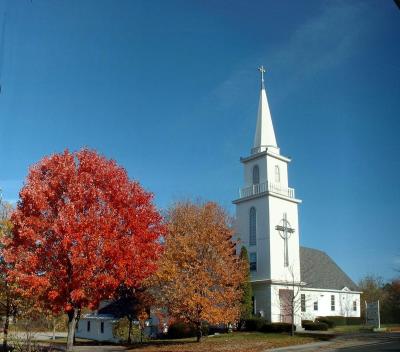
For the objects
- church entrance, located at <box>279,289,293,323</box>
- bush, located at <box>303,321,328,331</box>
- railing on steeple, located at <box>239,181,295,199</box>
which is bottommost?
bush, located at <box>303,321,328,331</box>

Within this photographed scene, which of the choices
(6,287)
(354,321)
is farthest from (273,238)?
(6,287)

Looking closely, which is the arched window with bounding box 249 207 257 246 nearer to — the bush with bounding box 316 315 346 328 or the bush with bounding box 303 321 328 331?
the bush with bounding box 303 321 328 331

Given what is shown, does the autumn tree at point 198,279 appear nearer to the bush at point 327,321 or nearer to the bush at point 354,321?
the bush at point 327,321

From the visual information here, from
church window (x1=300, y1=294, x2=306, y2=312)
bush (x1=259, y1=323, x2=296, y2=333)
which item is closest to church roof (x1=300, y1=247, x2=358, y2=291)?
church window (x1=300, y1=294, x2=306, y2=312)

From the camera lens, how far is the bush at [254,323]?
37938mm

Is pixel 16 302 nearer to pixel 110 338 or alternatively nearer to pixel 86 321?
pixel 110 338

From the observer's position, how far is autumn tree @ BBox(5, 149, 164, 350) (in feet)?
71.5

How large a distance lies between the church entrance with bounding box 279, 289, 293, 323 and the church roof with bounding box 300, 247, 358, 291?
12.6 ft

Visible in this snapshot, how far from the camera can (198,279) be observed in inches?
1180

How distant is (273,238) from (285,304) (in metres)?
5.71

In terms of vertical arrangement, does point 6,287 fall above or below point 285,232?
below

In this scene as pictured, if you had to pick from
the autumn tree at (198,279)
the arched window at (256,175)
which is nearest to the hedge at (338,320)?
the arched window at (256,175)

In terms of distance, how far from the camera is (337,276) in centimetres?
5103

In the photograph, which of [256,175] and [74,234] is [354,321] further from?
[74,234]
